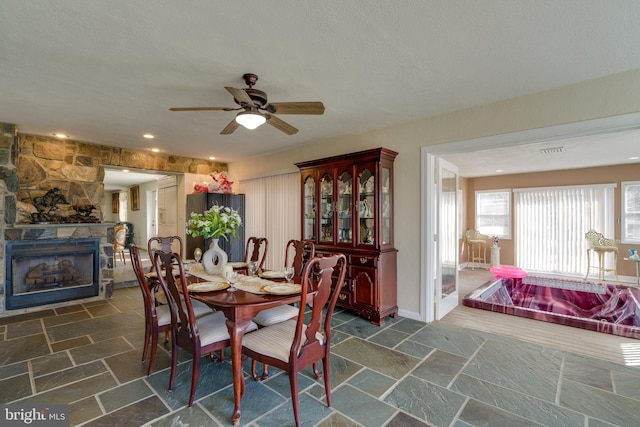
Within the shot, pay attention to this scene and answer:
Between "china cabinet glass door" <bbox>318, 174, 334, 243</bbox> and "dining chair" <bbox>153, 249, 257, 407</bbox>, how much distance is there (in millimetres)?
2102

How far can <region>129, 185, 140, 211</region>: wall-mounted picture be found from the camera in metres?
9.85

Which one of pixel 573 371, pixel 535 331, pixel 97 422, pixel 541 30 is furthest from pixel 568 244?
pixel 97 422

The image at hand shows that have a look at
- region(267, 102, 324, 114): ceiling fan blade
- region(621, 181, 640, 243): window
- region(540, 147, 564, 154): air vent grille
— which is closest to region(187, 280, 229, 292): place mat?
region(267, 102, 324, 114): ceiling fan blade

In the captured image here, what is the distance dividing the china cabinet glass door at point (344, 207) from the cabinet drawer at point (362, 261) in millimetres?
288

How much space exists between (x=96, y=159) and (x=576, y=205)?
30.6ft

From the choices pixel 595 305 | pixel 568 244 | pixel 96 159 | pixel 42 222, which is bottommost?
pixel 595 305

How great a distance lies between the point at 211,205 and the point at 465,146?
4.13 meters

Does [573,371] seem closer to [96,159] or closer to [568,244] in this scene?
[568,244]

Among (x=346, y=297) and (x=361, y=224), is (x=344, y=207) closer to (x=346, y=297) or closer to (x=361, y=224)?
(x=361, y=224)

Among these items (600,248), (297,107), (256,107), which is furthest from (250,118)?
(600,248)

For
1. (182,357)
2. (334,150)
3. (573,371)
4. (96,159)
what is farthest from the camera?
(96,159)

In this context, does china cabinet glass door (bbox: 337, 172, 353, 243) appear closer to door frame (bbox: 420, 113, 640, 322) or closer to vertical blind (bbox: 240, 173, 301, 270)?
door frame (bbox: 420, 113, 640, 322)

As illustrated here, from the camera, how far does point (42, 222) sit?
4.19 metres

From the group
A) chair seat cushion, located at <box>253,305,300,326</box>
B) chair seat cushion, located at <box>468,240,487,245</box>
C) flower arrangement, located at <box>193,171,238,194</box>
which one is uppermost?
flower arrangement, located at <box>193,171,238,194</box>
